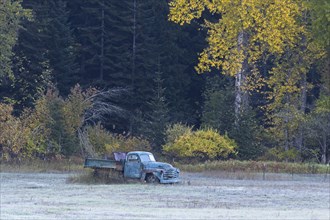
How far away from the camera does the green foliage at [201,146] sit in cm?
5647

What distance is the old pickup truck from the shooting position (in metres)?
43.2

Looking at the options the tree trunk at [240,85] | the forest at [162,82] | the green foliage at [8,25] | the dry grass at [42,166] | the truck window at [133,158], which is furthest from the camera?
the green foliage at [8,25]

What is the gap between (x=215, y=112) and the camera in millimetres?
62469

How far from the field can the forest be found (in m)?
9.85

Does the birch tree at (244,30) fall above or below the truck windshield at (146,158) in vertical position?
above

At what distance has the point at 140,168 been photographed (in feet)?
144

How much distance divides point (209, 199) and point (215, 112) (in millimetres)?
28144

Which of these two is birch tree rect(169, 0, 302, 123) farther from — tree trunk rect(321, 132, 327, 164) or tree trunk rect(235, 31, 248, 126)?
tree trunk rect(321, 132, 327, 164)

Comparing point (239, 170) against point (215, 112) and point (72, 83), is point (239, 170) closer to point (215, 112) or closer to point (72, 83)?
point (215, 112)

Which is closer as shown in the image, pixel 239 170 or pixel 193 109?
pixel 239 170

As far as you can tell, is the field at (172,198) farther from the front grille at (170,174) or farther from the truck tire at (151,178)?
the front grille at (170,174)

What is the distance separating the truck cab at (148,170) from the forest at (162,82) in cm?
1251

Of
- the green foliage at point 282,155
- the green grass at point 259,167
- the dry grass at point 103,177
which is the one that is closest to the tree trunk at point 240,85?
the green foliage at point 282,155

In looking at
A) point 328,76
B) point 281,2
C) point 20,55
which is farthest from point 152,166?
point 20,55
